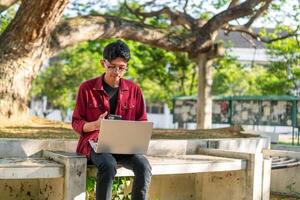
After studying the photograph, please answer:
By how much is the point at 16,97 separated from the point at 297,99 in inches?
328

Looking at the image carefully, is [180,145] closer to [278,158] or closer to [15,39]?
[278,158]

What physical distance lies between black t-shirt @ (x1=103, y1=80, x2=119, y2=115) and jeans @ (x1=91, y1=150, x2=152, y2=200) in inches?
20.7

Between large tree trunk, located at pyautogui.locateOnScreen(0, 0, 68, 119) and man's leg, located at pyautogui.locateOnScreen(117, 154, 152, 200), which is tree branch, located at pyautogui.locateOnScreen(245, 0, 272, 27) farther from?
man's leg, located at pyautogui.locateOnScreen(117, 154, 152, 200)

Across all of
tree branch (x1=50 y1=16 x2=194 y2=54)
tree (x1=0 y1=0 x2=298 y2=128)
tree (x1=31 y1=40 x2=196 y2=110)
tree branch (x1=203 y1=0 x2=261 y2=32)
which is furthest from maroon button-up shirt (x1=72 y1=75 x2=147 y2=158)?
tree (x1=31 y1=40 x2=196 y2=110)

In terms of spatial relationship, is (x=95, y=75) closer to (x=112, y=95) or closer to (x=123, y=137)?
(x=112, y=95)

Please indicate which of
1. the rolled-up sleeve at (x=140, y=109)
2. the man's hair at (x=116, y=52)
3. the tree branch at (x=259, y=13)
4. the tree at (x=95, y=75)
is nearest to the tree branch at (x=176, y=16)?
the tree branch at (x=259, y=13)

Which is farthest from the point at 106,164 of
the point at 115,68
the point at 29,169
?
the point at 115,68

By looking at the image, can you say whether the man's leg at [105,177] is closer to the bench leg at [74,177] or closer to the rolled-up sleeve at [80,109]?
the bench leg at [74,177]

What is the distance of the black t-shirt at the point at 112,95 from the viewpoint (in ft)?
19.0

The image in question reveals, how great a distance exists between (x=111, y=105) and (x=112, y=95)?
11 centimetres

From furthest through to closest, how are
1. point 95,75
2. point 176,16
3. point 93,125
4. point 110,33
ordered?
point 95,75 < point 176,16 < point 110,33 < point 93,125

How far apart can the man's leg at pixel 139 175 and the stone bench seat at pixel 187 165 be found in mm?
395

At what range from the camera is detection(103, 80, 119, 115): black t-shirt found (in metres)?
5.81

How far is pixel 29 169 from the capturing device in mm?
5551
